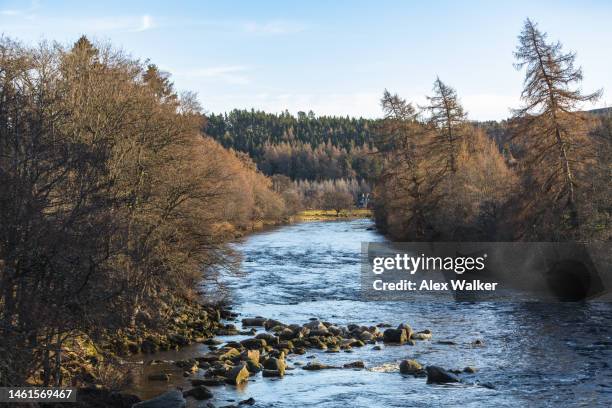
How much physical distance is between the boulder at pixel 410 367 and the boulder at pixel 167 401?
7.27 m

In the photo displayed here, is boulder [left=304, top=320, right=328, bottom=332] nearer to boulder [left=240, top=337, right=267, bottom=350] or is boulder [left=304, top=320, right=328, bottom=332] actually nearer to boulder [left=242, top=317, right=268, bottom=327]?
boulder [left=242, top=317, right=268, bottom=327]

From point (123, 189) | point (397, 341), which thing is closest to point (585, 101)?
point (397, 341)

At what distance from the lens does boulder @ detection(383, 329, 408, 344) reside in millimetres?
Answer: 24297

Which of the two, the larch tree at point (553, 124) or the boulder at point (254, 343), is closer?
the boulder at point (254, 343)

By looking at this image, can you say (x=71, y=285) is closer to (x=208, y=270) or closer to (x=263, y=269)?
(x=208, y=270)

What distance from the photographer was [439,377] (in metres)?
18.6

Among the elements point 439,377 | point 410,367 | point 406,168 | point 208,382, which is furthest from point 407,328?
point 406,168

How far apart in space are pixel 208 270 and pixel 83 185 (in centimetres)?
1560

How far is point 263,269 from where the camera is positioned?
44562 millimetres

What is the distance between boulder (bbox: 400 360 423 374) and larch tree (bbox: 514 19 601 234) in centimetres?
1635

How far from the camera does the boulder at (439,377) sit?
732 inches

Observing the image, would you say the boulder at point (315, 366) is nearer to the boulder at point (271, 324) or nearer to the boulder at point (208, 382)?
the boulder at point (208, 382)

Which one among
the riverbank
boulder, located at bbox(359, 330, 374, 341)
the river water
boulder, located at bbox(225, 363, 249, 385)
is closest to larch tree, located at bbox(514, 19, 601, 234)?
the river water

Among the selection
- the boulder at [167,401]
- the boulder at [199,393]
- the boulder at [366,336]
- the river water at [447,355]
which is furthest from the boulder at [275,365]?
the boulder at [366,336]
